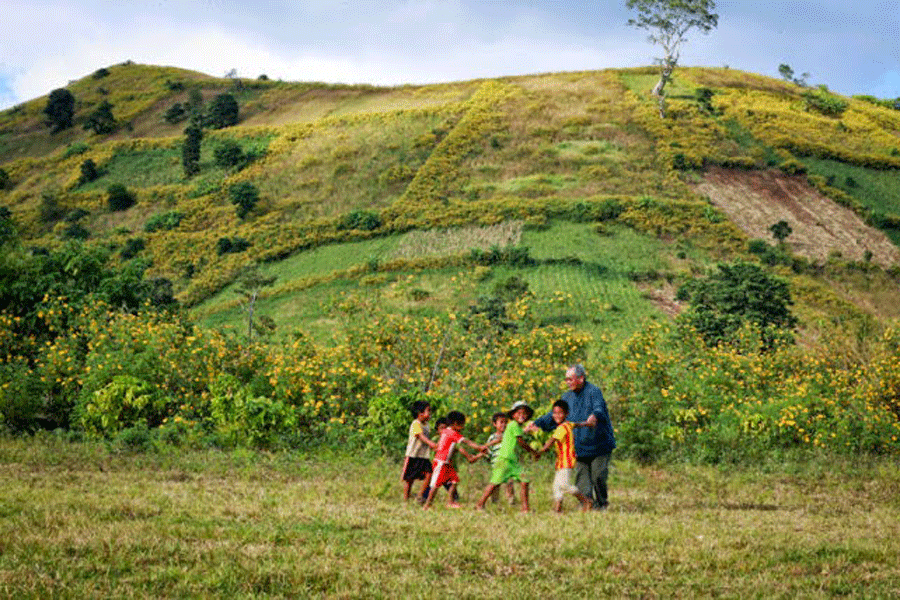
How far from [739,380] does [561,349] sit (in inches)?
134

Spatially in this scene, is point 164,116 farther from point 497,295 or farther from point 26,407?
point 26,407

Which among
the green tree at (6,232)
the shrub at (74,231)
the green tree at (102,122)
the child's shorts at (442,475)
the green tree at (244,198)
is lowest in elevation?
the child's shorts at (442,475)

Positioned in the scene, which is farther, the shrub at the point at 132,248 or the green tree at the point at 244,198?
the green tree at the point at 244,198

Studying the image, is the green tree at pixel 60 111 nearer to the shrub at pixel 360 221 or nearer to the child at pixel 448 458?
the shrub at pixel 360 221

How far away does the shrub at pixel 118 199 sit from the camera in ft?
232

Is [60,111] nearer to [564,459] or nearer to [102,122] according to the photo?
[102,122]

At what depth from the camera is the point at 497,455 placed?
400 inches

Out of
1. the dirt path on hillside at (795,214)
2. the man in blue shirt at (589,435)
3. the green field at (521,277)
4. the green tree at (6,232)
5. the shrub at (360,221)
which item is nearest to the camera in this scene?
the man in blue shirt at (589,435)

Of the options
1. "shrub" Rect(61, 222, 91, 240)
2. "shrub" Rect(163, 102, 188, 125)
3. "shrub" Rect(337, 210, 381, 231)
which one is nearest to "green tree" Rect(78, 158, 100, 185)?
"shrub" Rect(61, 222, 91, 240)

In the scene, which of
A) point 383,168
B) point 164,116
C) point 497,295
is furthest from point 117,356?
point 164,116

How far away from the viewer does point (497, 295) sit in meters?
41.2

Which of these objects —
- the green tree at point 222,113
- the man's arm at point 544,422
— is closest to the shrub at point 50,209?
the green tree at point 222,113

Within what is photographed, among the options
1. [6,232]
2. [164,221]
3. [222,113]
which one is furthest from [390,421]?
[222,113]

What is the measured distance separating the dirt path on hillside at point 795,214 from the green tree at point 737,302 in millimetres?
17245
